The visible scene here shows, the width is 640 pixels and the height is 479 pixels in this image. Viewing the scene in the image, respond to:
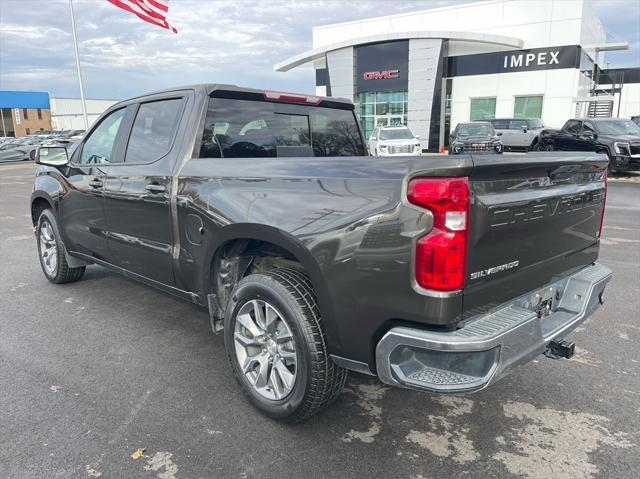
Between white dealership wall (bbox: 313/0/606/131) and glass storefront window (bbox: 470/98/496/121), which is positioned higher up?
white dealership wall (bbox: 313/0/606/131)

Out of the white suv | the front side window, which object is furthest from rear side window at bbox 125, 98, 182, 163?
the white suv

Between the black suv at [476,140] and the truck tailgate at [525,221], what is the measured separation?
54.9ft

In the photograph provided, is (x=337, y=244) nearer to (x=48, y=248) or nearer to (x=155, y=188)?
(x=155, y=188)

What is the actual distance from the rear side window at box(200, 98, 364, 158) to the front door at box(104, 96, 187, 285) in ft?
0.89

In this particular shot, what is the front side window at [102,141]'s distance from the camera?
4.18 meters

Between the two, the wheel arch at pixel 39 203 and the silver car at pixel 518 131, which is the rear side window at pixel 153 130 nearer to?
the wheel arch at pixel 39 203

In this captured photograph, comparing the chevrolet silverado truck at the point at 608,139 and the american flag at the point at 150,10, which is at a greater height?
the american flag at the point at 150,10


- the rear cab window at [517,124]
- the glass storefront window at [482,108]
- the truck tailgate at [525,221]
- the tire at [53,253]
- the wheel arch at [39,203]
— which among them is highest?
the glass storefront window at [482,108]

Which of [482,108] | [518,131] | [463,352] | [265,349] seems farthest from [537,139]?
[463,352]

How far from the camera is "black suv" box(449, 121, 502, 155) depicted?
63.6 feet

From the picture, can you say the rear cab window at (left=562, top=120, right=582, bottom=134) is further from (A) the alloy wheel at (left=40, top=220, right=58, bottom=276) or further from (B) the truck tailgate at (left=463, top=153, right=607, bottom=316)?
(A) the alloy wheel at (left=40, top=220, right=58, bottom=276)

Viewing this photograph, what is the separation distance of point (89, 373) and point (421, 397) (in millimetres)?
2284

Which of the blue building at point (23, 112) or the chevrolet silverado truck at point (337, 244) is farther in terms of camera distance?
the blue building at point (23, 112)

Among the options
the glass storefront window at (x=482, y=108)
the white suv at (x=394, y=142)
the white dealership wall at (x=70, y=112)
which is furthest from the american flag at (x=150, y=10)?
the white dealership wall at (x=70, y=112)
